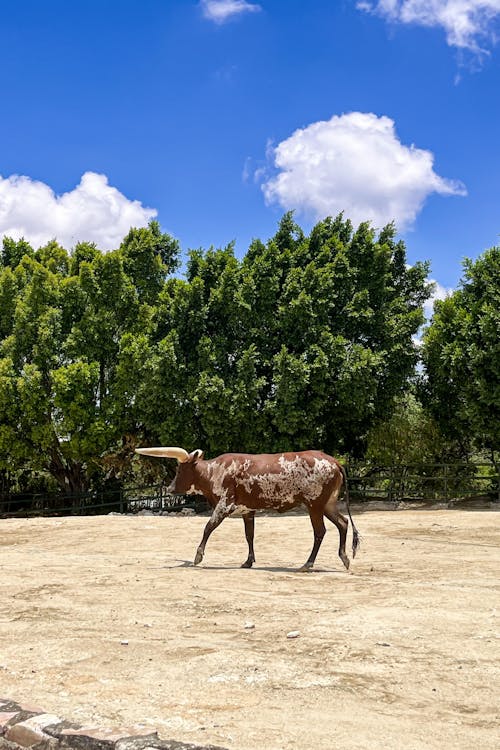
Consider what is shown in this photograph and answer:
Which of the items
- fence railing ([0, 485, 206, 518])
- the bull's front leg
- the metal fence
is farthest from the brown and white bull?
fence railing ([0, 485, 206, 518])

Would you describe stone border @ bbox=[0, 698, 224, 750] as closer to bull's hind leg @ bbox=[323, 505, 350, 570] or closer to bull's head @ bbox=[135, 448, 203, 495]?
bull's hind leg @ bbox=[323, 505, 350, 570]

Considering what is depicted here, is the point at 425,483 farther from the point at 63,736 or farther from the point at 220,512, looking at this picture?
the point at 63,736

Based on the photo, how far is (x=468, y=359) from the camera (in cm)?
2781

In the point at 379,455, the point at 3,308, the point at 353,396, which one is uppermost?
the point at 3,308

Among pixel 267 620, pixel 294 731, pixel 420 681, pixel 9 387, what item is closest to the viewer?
pixel 294 731

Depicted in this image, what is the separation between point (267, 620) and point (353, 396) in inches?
780

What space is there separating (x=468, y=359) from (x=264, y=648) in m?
22.5

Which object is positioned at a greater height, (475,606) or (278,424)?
(278,424)

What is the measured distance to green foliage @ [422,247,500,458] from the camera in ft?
89.1

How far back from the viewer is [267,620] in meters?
8.28

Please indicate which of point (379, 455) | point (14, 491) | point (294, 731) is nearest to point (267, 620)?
point (294, 731)

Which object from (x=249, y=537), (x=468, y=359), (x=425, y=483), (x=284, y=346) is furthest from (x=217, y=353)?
(x=249, y=537)

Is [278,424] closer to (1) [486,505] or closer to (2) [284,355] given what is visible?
(2) [284,355]

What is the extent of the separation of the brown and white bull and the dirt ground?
720mm
